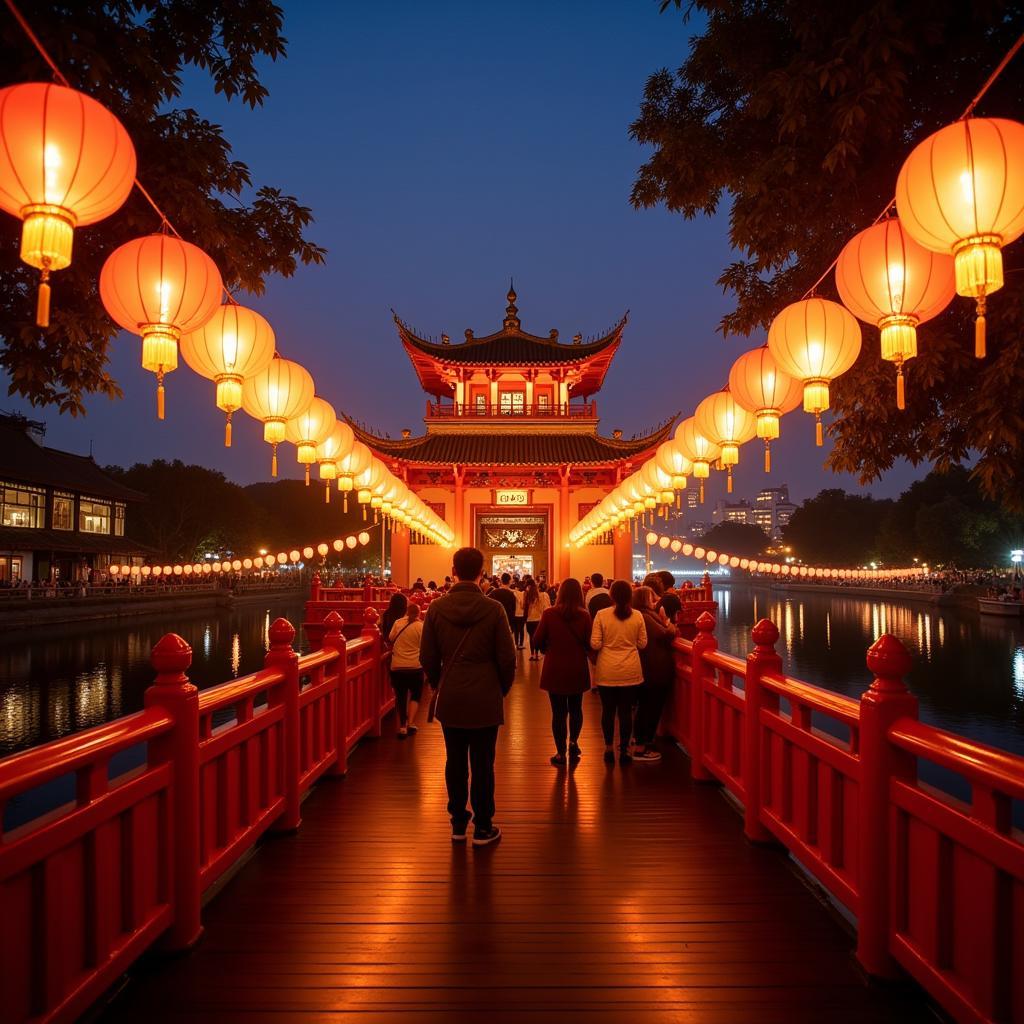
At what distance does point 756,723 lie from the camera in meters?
4.20

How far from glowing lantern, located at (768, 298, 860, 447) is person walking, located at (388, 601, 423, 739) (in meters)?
4.13

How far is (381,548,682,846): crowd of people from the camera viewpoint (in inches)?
161

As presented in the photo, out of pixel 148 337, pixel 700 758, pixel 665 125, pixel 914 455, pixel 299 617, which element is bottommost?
pixel 299 617

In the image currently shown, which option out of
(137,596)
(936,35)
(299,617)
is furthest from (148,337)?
(299,617)

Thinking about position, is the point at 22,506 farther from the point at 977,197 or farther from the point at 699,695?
the point at 977,197

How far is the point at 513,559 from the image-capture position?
2638 cm

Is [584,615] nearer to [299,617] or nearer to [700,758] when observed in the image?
[700,758]

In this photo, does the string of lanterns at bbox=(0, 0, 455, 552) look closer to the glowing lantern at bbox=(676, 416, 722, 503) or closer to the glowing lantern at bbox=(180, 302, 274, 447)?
the glowing lantern at bbox=(180, 302, 274, 447)

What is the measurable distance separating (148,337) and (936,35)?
19.6ft

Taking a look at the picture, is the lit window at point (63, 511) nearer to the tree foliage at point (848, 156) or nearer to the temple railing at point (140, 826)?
the tree foliage at point (848, 156)

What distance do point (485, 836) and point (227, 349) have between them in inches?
175

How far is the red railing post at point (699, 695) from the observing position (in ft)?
18.0

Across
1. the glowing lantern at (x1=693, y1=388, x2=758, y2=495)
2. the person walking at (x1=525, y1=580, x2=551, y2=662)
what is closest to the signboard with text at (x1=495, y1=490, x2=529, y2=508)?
the person walking at (x1=525, y1=580, x2=551, y2=662)

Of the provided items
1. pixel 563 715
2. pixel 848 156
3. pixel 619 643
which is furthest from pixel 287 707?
pixel 848 156
